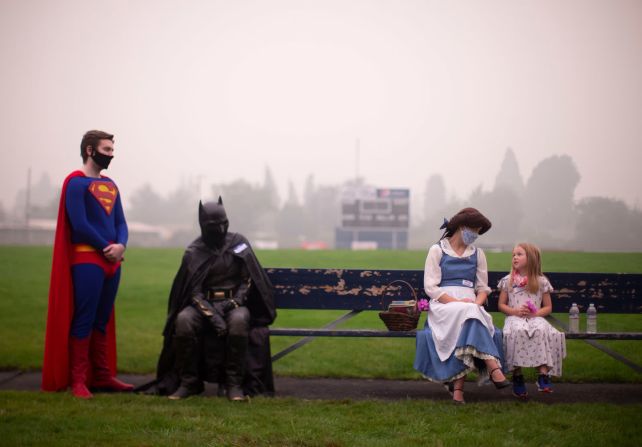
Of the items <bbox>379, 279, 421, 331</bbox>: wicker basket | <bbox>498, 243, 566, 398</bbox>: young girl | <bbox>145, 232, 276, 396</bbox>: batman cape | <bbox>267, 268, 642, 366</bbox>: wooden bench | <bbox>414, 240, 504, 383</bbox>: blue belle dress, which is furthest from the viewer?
<bbox>267, 268, 642, 366</bbox>: wooden bench

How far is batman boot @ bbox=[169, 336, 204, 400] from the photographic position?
5.68 metres

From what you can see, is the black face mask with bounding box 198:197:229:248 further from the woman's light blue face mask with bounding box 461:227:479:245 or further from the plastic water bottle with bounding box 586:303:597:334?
the plastic water bottle with bounding box 586:303:597:334

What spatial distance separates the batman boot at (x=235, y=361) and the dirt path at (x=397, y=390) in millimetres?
434

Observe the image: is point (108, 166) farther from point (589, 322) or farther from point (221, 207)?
point (589, 322)

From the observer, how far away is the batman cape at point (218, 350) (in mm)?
5855

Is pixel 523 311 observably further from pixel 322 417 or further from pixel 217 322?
pixel 217 322

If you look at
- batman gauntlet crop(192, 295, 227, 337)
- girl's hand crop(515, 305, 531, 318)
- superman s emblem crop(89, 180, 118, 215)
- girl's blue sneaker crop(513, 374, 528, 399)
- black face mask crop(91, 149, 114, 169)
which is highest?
black face mask crop(91, 149, 114, 169)

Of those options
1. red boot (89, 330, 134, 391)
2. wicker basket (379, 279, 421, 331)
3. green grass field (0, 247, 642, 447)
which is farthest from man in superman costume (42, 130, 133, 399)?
wicker basket (379, 279, 421, 331)

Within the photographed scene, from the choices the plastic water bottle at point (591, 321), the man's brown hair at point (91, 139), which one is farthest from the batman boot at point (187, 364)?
the plastic water bottle at point (591, 321)

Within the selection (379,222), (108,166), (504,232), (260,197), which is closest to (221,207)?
(108,166)

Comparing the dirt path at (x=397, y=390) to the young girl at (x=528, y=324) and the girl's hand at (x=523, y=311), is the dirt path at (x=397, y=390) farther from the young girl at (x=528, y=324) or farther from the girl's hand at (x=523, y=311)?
the girl's hand at (x=523, y=311)

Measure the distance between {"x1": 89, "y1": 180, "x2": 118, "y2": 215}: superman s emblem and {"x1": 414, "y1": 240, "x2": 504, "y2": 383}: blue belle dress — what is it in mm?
2906

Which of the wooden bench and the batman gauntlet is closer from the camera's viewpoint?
the batman gauntlet

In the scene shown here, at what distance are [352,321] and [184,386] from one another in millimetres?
5920
